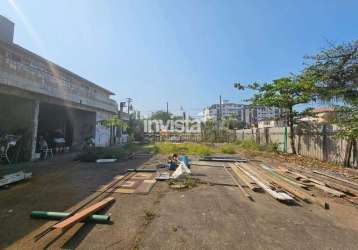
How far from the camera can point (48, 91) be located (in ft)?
31.5

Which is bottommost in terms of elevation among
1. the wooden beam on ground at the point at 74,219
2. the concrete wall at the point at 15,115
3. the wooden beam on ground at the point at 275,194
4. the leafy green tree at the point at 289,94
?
the wooden beam on ground at the point at 275,194

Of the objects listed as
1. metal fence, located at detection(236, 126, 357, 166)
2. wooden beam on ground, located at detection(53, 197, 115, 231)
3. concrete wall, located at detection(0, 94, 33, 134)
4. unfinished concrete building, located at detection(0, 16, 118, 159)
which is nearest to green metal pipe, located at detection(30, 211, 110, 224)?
wooden beam on ground, located at detection(53, 197, 115, 231)

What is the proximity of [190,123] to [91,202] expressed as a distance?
2730cm

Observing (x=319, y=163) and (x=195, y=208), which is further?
(x=319, y=163)

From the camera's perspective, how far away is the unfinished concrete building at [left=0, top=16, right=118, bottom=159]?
818 centimetres

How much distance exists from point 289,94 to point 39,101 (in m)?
13.4

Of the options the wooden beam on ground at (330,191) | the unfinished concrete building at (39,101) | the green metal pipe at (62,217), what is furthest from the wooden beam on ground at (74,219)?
the unfinished concrete building at (39,101)

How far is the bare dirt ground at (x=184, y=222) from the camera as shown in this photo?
8.43 feet

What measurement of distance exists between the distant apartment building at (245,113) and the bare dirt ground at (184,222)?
10.4 metres

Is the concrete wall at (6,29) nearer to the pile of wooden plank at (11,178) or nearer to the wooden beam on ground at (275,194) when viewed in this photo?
the pile of wooden plank at (11,178)

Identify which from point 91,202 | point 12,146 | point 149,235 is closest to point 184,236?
point 149,235

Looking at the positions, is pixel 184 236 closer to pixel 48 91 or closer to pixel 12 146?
pixel 12 146

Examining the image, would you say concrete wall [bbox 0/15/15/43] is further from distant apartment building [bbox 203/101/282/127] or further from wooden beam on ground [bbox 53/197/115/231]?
distant apartment building [bbox 203/101/282/127]

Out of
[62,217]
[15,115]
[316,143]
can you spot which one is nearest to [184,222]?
[62,217]
